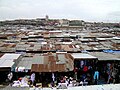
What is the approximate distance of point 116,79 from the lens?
15.8 meters

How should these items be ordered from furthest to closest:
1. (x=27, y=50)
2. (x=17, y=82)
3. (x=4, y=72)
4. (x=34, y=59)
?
(x=27, y=50)
(x=34, y=59)
(x=4, y=72)
(x=17, y=82)

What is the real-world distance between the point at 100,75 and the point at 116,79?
1.37 metres

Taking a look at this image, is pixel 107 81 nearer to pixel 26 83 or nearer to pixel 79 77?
pixel 79 77

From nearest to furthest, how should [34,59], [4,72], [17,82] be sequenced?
[17,82], [4,72], [34,59]

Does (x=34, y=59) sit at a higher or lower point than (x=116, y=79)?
higher

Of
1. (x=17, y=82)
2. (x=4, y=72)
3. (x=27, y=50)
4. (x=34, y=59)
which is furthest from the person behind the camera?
(x=27, y=50)

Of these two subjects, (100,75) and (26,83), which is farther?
(100,75)

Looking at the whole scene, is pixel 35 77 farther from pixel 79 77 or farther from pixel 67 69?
pixel 79 77

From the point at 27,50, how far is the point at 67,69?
7.84m

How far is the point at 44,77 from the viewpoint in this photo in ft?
49.4

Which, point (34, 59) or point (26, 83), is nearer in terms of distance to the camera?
point (26, 83)

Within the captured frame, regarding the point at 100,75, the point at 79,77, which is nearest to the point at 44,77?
the point at 79,77

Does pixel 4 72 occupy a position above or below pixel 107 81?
above

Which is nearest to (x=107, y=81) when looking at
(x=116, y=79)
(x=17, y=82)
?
(x=116, y=79)
